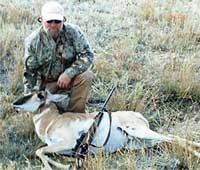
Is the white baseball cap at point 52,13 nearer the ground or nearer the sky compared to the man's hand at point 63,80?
nearer the sky

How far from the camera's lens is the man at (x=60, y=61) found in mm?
6121

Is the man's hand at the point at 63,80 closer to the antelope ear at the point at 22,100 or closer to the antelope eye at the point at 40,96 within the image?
the antelope eye at the point at 40,96

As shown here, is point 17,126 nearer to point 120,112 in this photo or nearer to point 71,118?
point 71,118

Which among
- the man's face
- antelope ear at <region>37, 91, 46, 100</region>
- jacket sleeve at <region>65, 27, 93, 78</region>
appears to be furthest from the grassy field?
the man's face

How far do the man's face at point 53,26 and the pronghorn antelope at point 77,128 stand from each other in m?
0.65

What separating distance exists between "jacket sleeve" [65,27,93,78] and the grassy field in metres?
0.70

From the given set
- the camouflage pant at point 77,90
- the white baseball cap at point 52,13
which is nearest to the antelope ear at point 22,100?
the camouflage pant at point 77,90

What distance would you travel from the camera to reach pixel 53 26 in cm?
592

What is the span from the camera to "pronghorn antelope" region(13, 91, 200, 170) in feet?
18.6

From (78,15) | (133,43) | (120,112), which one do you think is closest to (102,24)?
(78,15)

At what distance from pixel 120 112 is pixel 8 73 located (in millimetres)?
2038

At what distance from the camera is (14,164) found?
5410 millimetres

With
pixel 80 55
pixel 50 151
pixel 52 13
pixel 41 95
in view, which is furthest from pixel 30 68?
pixel 50 151

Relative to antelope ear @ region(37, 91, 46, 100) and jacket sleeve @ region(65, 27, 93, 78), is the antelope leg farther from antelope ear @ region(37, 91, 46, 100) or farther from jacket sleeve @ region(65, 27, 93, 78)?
jacket sleeve @ region(65, 27, 93, 78)
